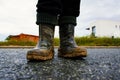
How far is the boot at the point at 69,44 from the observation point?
2.42 metres

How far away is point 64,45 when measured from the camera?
2.53 metres

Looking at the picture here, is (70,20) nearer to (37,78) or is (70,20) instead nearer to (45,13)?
(45,13)

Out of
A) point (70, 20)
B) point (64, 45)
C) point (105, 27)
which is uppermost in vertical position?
point (105, 27)

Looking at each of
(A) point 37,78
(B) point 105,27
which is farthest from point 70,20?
(B) point 105,27

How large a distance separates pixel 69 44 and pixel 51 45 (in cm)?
24

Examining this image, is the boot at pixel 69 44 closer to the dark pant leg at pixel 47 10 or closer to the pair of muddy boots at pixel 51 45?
the pair of muddy boots at pixel 51 45

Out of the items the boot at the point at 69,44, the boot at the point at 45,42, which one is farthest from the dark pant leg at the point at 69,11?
the boot at the point at 45,42

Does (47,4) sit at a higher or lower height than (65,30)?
higher

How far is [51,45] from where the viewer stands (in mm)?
2311

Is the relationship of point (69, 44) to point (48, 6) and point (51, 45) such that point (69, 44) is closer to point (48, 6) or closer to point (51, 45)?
point (51, 45)

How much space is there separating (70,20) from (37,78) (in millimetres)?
1037

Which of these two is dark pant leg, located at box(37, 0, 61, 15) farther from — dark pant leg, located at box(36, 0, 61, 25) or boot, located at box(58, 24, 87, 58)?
boot, located at box(58, 24, 87, 58)

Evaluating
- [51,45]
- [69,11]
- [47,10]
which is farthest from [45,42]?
[69,11]

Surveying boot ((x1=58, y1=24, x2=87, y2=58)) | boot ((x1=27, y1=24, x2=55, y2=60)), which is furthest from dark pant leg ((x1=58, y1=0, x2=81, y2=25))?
boot ((x1=27, y1=24, x2=55, y2=60))
